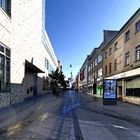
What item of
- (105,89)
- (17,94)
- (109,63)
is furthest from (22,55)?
(109,63)

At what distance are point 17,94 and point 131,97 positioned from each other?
11.4 meters

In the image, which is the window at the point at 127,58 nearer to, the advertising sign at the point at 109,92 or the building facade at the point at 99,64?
the advertising sign at the point at 109,92

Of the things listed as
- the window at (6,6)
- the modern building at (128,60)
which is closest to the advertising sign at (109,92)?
the modern building at (128,60)

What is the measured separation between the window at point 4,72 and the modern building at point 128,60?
1136cm

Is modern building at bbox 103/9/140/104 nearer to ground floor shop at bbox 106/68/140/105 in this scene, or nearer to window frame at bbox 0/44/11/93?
ground floor shop at bbox 106/68/140/105

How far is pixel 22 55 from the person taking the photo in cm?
2728

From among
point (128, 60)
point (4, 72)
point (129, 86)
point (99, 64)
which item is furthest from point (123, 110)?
point (99, 64)

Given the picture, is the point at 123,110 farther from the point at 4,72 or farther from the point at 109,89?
the point at 4,72

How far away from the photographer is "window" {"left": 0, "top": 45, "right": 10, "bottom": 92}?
19.3m

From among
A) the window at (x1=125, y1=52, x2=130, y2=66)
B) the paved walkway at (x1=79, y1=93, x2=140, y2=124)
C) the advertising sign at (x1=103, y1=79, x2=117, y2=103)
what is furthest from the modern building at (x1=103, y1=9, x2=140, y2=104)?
the paved walkway at (x1=79, y1=93, x2=140, y2=124)

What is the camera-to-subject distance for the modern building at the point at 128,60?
86.9ft

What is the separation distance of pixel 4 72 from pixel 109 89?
31.5 ft

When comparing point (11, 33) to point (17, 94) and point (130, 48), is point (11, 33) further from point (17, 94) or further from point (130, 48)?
point (130, 48)

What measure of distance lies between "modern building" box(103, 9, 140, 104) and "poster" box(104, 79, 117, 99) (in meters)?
2.35
